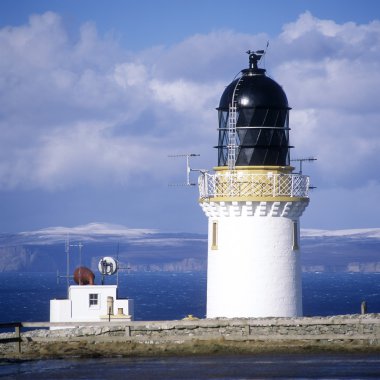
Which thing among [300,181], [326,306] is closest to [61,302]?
[300,181]

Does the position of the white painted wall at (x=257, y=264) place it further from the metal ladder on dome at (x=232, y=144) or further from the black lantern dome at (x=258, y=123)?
the black lantern dome at (x=258, y=123)

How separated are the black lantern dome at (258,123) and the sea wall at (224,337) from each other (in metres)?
4.89

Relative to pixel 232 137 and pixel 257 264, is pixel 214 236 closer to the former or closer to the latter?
pixel 257 264

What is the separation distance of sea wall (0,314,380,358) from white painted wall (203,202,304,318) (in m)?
1.39

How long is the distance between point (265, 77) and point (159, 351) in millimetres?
8905

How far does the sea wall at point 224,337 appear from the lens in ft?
120

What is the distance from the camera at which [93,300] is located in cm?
4481

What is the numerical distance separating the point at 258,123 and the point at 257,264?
14.0 feet

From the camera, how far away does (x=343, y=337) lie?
120ft

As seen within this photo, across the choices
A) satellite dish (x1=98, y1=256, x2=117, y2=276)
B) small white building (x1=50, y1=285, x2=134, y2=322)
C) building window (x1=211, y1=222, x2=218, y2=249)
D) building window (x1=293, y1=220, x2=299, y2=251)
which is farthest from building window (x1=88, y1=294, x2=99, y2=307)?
building window (x1=293, y1=220, x2=299, y2=251)

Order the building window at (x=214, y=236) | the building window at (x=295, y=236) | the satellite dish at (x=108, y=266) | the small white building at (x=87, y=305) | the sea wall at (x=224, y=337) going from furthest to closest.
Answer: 1. the satellite dish at (x=108, y=266)
2. the small white building at (x=87, y=305)
3. the building window at (x=214, y=236)
4. the building window at (x=295, y=236)
5. the sea wall at (x=224, y=337)

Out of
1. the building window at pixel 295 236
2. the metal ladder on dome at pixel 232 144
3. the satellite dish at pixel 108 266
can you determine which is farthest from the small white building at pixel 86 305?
the metal ladder on dome at pixel 232 144

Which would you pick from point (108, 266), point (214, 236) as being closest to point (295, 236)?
point (214, 236)

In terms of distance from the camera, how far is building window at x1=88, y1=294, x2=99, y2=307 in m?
44.8
